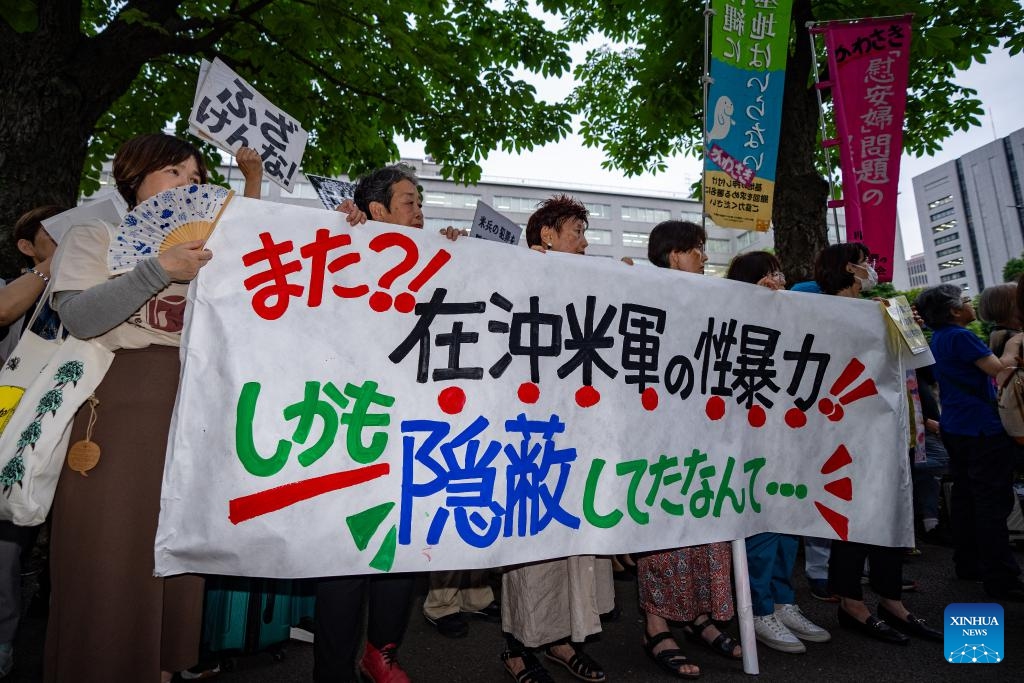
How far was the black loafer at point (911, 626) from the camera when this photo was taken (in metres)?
2.85

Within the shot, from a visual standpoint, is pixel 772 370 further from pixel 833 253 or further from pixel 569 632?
pixel 569 632

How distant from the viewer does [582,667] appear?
2.39 m

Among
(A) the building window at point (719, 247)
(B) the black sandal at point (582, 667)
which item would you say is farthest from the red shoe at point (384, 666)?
(A) the building window at point (719, 247)

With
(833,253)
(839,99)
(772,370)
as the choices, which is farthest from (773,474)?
(839,99)

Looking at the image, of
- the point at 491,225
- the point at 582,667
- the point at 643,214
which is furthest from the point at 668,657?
the point at 643,214

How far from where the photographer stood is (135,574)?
62.5 inches

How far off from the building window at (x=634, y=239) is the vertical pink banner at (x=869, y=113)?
4876cm

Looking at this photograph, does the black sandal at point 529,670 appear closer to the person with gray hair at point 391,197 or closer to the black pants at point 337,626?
the black pants at point 337,626

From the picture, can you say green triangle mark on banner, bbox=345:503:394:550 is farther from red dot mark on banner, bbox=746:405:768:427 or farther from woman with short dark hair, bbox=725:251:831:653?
woman with short dark hair, bbox=725:251:831:653

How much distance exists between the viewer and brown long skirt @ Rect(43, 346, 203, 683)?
154 centimetres

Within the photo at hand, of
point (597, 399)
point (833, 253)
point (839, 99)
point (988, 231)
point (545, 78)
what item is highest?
point (988, 231)

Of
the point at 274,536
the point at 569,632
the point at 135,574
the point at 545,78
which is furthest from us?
the point at 545,78

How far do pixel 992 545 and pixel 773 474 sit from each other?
1.95m

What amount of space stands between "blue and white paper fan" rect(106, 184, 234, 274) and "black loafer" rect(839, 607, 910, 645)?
127 inches
